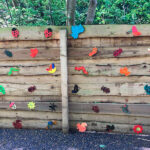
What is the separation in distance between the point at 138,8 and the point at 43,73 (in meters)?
5.22

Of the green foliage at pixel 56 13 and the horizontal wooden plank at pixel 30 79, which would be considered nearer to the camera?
the horizontal wooden plank at pixel 30 79

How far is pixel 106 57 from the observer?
271cm

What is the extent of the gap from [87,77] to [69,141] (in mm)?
1114

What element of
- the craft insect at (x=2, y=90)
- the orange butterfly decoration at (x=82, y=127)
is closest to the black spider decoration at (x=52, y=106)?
the orange butterfly decoration at (x=82, y=127)

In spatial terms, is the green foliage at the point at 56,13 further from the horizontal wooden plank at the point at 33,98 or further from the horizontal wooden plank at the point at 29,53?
the horizontal wooden plank at the point at 33,98

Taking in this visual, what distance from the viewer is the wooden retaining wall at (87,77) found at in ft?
8.70

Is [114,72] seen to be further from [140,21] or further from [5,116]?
[140,21]

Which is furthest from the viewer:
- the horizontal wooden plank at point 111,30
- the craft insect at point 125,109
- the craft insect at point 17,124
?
the craft insect at point 17,124

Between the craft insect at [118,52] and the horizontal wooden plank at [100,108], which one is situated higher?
the craft insect at [118,52]

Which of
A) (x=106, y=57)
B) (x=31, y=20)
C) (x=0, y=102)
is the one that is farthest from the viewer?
(x=31, y=20)

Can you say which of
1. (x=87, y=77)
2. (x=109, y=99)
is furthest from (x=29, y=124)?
(x=109, y=99)

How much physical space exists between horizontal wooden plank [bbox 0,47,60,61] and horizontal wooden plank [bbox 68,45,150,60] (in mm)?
267

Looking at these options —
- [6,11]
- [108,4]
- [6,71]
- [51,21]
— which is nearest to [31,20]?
[51,21]

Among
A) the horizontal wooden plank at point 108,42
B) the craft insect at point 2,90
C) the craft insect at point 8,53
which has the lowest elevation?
the craft insect at point 2,90
